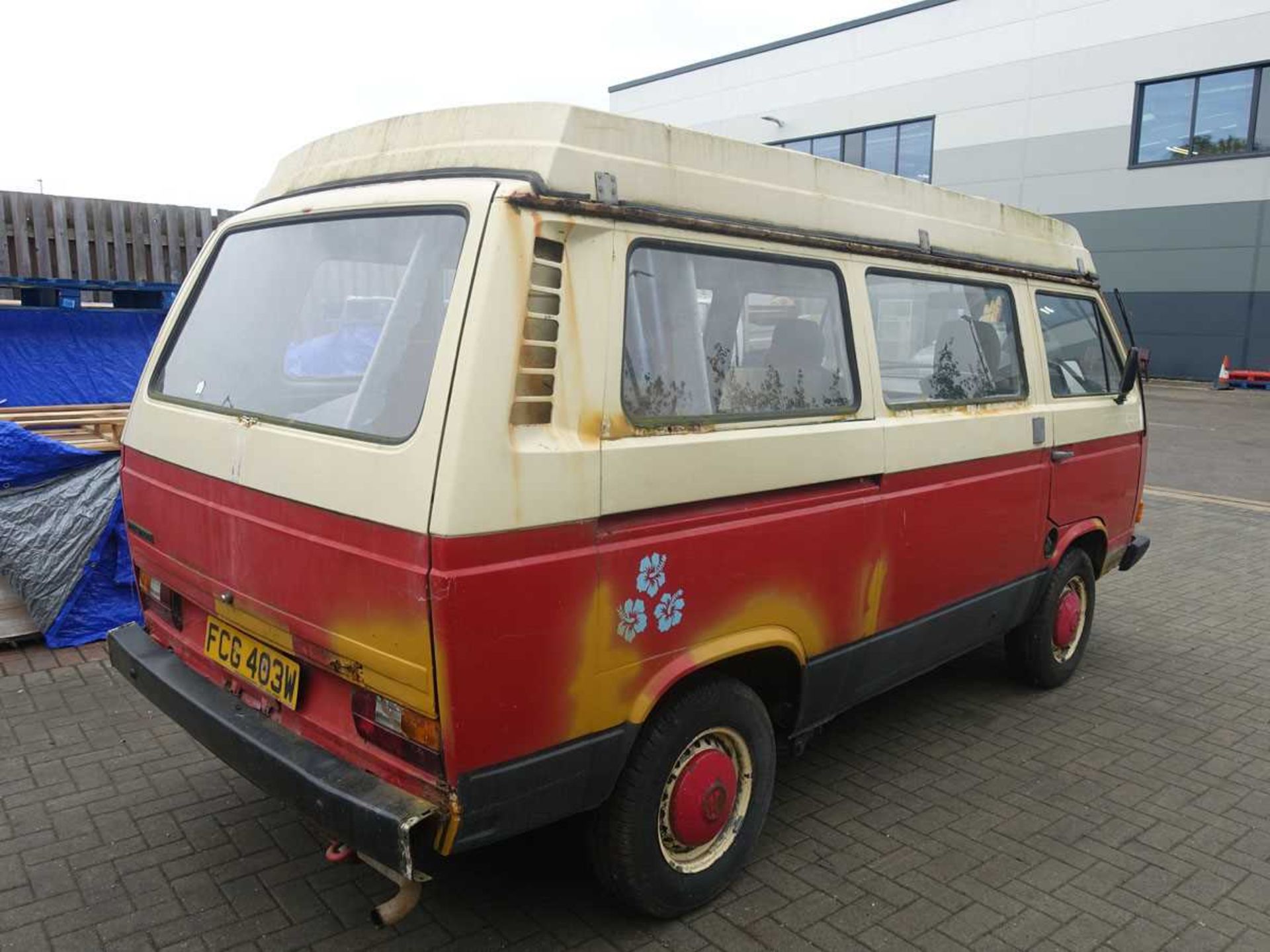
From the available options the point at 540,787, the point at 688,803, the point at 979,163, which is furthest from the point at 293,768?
the point at 979,163

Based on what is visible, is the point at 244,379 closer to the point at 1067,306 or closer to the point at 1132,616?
the point at 1067,306

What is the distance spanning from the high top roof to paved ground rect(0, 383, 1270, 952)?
2107 millimetres

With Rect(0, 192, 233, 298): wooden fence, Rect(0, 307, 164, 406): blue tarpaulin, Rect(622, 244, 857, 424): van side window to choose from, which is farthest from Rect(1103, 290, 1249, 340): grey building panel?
Rect(622, 244, 857, 424): van side window

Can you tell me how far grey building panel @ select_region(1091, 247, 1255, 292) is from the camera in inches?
795

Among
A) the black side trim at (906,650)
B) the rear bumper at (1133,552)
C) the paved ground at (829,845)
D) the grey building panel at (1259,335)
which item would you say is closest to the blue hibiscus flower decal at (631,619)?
the black side trim at (906,650)

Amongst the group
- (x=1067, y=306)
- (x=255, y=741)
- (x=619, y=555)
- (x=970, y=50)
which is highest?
(x=970, y=50)

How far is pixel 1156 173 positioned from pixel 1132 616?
1867cm

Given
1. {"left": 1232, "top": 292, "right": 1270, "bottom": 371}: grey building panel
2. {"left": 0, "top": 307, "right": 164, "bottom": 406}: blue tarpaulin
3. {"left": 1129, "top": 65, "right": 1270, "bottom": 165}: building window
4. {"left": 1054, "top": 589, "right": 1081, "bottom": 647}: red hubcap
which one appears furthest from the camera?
{"left": 1232, "top": 292, "right": 1270, "bottom": 371}: grey building panel

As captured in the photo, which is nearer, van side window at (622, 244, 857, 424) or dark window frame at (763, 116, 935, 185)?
van side window at (622, 244, 857, 424)

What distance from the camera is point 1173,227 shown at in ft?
68.5

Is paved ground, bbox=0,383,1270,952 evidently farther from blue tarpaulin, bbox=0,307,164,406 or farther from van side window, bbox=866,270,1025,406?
blue tarpaulin, bbox=0,307,164,406

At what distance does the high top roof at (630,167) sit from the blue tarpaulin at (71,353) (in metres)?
5.73

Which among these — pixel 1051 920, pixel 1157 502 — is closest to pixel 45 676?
pixel 1051 920

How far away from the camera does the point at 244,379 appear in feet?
9.37
